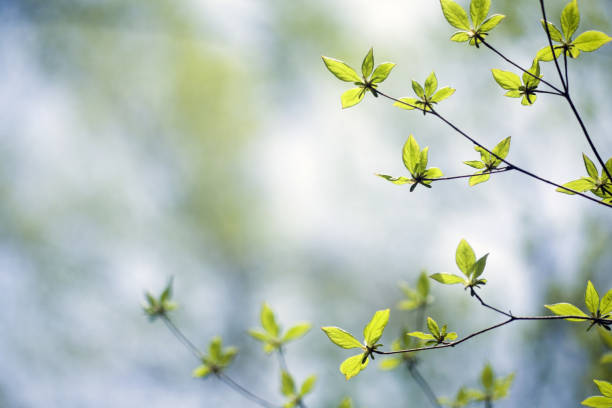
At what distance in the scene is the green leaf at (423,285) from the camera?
1.12 m

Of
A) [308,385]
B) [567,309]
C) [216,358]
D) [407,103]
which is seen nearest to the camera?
[567,309]

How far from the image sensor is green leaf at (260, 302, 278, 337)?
1.04 m

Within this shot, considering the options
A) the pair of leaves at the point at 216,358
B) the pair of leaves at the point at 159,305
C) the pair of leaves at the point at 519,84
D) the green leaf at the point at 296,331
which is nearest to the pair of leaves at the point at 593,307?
the pair of leaves at the point at 519,84

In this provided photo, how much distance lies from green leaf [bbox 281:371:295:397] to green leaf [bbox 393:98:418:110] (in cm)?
82

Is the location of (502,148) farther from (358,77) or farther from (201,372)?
(201,372)

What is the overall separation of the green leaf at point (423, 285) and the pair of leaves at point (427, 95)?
577 mm

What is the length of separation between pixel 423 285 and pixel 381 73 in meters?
0.70

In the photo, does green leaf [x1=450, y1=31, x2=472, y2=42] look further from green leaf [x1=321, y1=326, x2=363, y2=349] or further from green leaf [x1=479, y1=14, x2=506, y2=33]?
green leaf [x1=321, y1=326, x2=363, y2=349]

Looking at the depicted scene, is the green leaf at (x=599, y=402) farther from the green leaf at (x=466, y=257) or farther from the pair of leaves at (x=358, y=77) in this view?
the pair of leaves at (x=358, y=77)

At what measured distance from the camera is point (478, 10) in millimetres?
662

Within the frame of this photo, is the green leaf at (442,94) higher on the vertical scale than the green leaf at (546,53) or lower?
higher

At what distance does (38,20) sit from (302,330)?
4452mm

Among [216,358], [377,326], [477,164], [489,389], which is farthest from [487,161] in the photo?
[216,358]

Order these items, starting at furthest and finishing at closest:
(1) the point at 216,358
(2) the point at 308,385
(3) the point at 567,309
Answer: (1) the point at 216,358, (2) the point at 308,385, (3) the point at 567,309
